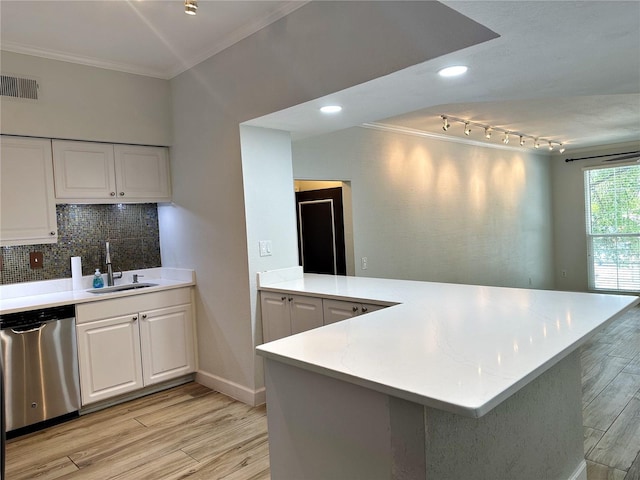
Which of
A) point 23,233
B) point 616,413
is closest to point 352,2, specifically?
point 23,233

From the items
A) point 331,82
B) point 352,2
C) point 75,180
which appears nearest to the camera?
point 352,2

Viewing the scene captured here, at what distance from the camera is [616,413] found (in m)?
3.07

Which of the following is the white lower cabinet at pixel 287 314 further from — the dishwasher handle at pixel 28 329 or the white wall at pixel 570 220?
the white wall at pixel 570 220

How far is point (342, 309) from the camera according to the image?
275 centimetres

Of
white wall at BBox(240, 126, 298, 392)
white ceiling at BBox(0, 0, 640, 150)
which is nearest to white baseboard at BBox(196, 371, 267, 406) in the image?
white wall at BBox(240, 126, 298, 392)

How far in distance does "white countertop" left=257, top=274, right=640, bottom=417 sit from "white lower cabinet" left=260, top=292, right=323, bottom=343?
1.67 ft

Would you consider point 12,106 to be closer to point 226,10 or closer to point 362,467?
point 226,10

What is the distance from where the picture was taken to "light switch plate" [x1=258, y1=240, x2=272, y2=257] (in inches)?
132

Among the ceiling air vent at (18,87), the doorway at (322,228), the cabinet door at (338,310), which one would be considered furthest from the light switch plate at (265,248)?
the ceiling air vent at (18,87)

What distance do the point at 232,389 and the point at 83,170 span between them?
2.10 metres

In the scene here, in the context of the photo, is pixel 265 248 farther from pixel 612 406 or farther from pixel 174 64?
pixel 612 406

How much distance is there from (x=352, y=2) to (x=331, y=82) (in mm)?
422

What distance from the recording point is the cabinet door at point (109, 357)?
10.6 feet

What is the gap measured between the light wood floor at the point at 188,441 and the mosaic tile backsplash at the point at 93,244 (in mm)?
1183
